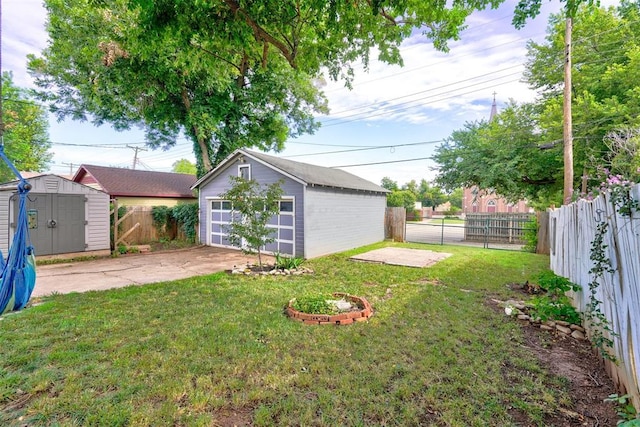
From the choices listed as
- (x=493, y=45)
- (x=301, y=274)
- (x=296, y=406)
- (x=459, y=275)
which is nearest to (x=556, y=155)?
(x=493, y=45)

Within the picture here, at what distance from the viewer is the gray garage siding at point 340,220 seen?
980cm

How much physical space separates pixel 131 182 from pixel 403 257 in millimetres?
14939

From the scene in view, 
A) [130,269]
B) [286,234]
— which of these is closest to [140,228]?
[130,269]

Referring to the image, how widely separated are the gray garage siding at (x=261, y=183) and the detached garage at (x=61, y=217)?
3504 millimetres

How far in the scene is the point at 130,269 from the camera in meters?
7.96

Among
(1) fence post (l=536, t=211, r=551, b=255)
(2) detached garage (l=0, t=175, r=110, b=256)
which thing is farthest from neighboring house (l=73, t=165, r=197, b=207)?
(1) fence post (l=536, t=211, r=551, b=255)

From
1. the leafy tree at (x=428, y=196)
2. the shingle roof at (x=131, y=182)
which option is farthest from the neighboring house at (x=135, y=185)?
the leafy tree at (x=428, y=196)

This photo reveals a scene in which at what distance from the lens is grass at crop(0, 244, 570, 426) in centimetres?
A: 234

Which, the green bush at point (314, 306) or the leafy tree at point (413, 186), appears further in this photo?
the leafy tree at point (413, 186)

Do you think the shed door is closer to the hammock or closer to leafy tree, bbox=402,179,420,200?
the hammock

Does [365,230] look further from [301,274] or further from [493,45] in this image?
[493,45]

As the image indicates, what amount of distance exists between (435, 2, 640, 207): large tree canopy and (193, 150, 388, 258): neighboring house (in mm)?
6537

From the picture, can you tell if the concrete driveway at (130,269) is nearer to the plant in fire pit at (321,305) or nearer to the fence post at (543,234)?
the plant in fire pit at (321,305)

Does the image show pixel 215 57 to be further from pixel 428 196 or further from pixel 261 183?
pixel 428 196
